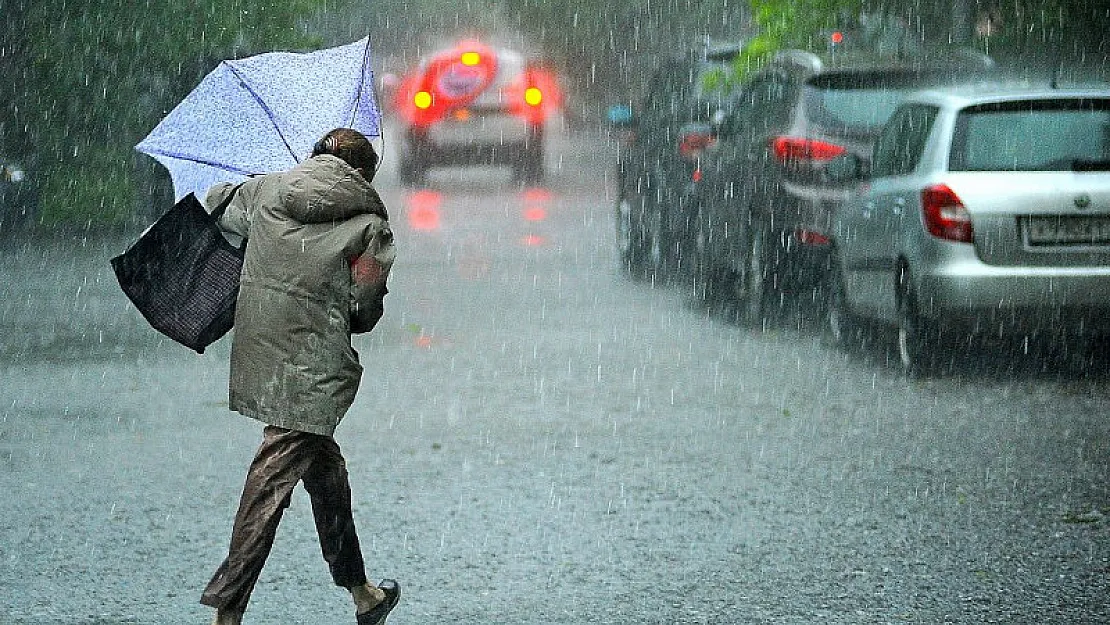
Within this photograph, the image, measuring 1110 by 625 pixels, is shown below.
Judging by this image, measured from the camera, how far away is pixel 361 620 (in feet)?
19.3

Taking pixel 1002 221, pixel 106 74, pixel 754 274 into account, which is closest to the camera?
pixel 1002 221

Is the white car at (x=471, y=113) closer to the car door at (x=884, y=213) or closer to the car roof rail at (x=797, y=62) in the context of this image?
the car roof rail at (x=797, y=62)

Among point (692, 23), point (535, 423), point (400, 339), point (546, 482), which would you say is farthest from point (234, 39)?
point (692, 23)

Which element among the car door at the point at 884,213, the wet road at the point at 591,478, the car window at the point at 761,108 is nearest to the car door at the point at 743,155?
the car window at the point at 761,108

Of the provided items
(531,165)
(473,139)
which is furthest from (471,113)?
(531,165)

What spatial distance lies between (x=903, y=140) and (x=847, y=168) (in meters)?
0.34

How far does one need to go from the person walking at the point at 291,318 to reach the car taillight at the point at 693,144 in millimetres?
9282

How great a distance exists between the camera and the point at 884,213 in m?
11.2

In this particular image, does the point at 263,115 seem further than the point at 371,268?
Yes

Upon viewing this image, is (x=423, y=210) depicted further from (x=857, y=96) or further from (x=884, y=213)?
(x=884, y=213)

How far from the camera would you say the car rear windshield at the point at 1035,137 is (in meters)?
10.5

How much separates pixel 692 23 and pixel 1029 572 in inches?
1449

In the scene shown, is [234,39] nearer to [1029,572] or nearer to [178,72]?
[178,72]

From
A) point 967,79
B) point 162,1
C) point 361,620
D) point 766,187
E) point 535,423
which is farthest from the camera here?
point 162,1
